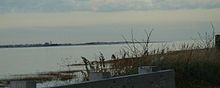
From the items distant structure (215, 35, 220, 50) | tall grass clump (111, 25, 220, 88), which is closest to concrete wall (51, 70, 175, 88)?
tall grass clump (111, 25, 220, 88)

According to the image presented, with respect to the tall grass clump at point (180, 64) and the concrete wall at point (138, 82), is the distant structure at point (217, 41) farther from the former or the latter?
the concrete wall at point (138, 82)

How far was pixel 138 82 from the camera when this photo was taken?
23.0ft

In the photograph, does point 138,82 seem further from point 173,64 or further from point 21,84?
point 173,64

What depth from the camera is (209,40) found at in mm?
15461

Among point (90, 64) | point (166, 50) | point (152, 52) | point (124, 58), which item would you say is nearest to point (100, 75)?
point (90, 64)

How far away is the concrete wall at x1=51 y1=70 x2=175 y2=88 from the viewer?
19.1ft

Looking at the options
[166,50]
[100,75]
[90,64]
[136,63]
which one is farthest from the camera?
[166,50]

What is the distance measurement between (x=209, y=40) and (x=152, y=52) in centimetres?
245

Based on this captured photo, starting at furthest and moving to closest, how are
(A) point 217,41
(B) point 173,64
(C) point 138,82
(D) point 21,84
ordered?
(A) point 217,41
(B) point 173,64
(C) point 138,82
(D) point 21,84

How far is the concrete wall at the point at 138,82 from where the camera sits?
19.1ft

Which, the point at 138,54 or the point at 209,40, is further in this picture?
the point at 209,40

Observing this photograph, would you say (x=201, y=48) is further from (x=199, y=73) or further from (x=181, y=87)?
(x=181, y=87)

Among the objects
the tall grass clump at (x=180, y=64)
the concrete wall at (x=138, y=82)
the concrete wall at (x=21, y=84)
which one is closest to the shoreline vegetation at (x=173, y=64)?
the tall grass clump at (x=180, y=64)

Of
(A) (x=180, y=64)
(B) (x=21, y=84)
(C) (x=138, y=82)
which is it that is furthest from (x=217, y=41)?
(B) (x=21, y=84)
